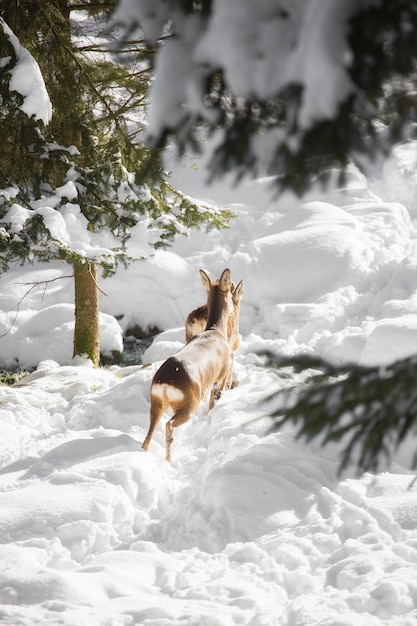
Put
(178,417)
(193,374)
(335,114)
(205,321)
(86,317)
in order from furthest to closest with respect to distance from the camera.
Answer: (86,317) → (205,321) → (193,374) → (178,417) → (335,114)

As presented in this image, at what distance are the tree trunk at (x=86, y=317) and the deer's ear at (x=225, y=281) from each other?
12.0 feet

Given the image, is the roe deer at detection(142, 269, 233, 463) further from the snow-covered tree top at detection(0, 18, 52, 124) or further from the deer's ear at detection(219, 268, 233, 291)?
the snow-covered tree top at detection(0, 18, 52, 124)

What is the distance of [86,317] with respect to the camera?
31.9 feet

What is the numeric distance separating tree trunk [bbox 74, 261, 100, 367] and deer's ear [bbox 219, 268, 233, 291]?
144 inches

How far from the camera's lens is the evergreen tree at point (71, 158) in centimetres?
637

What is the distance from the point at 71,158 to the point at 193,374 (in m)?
4.37

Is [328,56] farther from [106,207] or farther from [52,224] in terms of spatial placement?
[106,207]

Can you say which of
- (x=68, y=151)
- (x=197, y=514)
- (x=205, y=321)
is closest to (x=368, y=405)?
(x=197, y=514)

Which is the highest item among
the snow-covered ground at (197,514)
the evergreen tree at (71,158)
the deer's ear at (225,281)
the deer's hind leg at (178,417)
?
the evergreen tree at (71,158)

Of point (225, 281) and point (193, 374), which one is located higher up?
point (225, 281)

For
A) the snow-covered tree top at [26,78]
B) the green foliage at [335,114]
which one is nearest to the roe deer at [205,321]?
the snow-covered tree top at [26,78]

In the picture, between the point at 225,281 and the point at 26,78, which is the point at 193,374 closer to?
the point at 225,281

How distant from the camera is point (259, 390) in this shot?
668 centimetres

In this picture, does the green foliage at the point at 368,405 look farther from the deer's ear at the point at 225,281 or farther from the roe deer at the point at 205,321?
the roe deer at the point at 205,321
